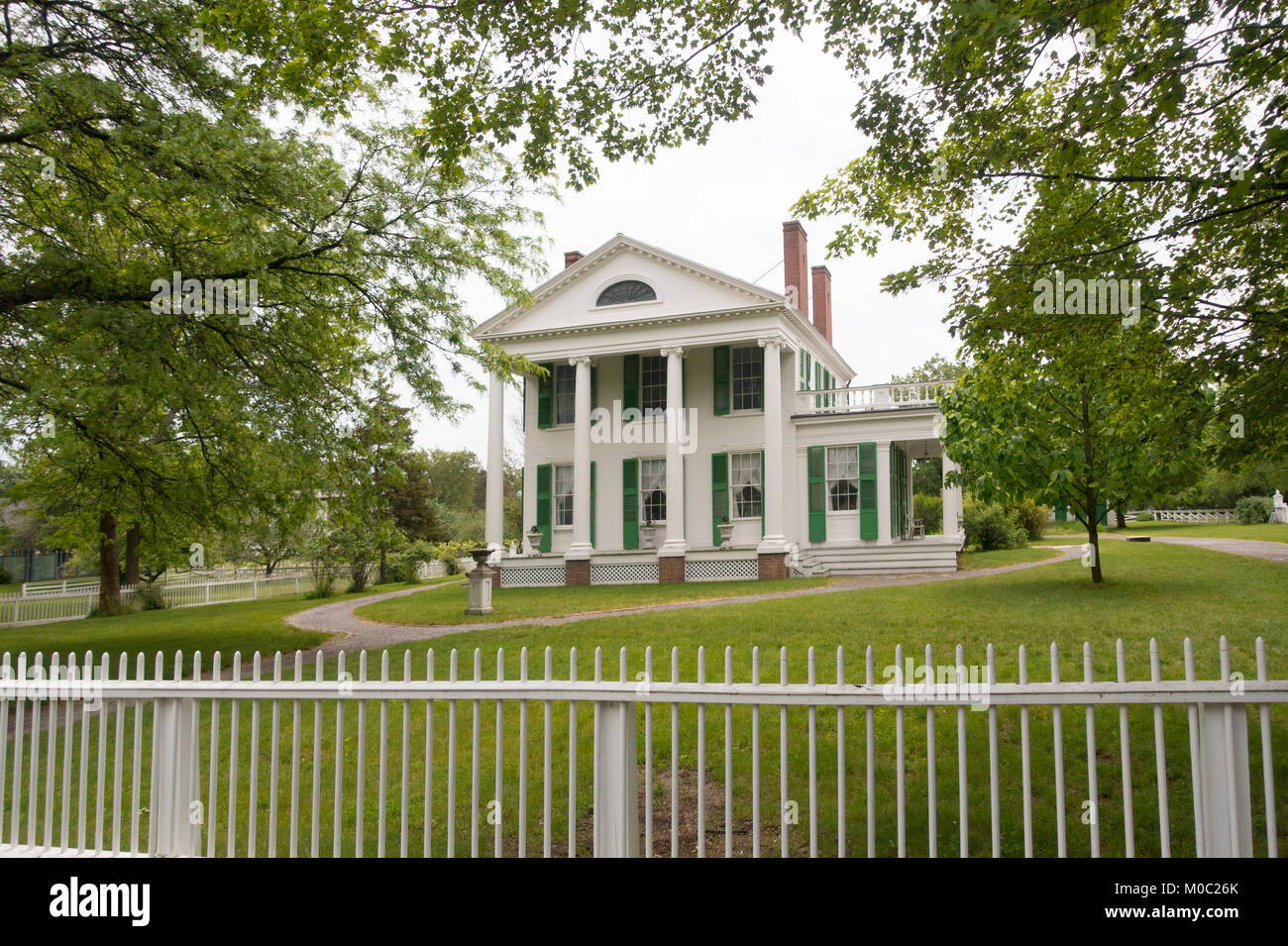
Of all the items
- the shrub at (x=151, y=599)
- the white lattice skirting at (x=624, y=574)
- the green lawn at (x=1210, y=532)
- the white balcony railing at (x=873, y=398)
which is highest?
the white balcony railing at (x=873, y=398)

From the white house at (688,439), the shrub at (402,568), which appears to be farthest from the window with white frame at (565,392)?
the shrub at (402,568)

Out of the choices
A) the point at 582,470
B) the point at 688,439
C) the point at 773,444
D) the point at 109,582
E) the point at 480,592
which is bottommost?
the point at 109,582

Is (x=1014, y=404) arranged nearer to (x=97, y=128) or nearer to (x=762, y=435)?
(x=762, y=435)

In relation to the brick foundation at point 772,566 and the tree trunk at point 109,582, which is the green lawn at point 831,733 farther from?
the tree trunk at point 109,582

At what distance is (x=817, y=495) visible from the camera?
24.2 m

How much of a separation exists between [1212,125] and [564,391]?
21.0 meters

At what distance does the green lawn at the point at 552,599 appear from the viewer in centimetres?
1661

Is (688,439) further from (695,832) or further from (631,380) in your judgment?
(695,832)

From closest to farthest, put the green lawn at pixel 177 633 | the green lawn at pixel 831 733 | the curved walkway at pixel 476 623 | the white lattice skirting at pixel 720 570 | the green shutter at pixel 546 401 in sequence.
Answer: the green lawn at pixel 831 733, the curved walkway at pixel 476 623, the green lawn at pixel 177 633, the white lattice skirting at pixel 720 570, the green shutter at pixel 546 401

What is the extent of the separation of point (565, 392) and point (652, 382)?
2.79m

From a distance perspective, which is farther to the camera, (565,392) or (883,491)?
(565,392)

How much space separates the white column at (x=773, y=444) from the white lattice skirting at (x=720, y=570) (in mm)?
625

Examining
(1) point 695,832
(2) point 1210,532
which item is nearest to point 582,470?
(1) point 695,832
